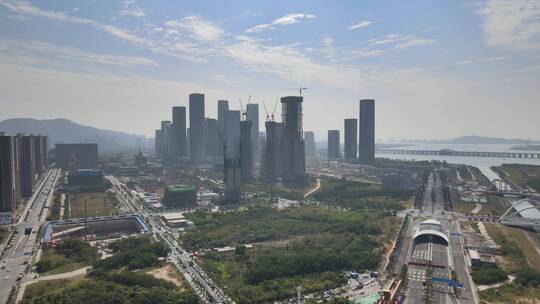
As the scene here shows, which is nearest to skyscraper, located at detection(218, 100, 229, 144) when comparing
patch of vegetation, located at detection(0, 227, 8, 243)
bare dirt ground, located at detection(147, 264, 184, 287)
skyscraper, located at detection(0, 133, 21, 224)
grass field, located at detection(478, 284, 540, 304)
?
skyscraper, located at detection(0, 133, 21, 224)

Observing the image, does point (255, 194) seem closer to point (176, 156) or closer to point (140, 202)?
point (140, 202)

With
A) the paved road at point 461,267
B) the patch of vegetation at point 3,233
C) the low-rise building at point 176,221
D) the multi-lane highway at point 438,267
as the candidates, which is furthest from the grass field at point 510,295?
the patch of vegetation at point 3,233

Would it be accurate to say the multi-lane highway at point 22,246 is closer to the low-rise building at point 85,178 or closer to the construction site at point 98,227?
the construction site at point 98,227

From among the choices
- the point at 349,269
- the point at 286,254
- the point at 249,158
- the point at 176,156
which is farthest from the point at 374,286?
the point at 176,156

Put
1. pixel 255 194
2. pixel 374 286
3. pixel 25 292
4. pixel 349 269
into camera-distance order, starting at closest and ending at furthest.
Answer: pixel 25 292, pixel 374 286, pixel 349 269, pixel 255 194

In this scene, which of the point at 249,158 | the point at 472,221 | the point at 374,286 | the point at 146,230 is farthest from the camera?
the point at 249,158

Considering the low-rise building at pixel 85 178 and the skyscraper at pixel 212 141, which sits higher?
the skyscraper at pixel 212 141

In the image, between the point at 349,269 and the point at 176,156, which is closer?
the point at 349,269
